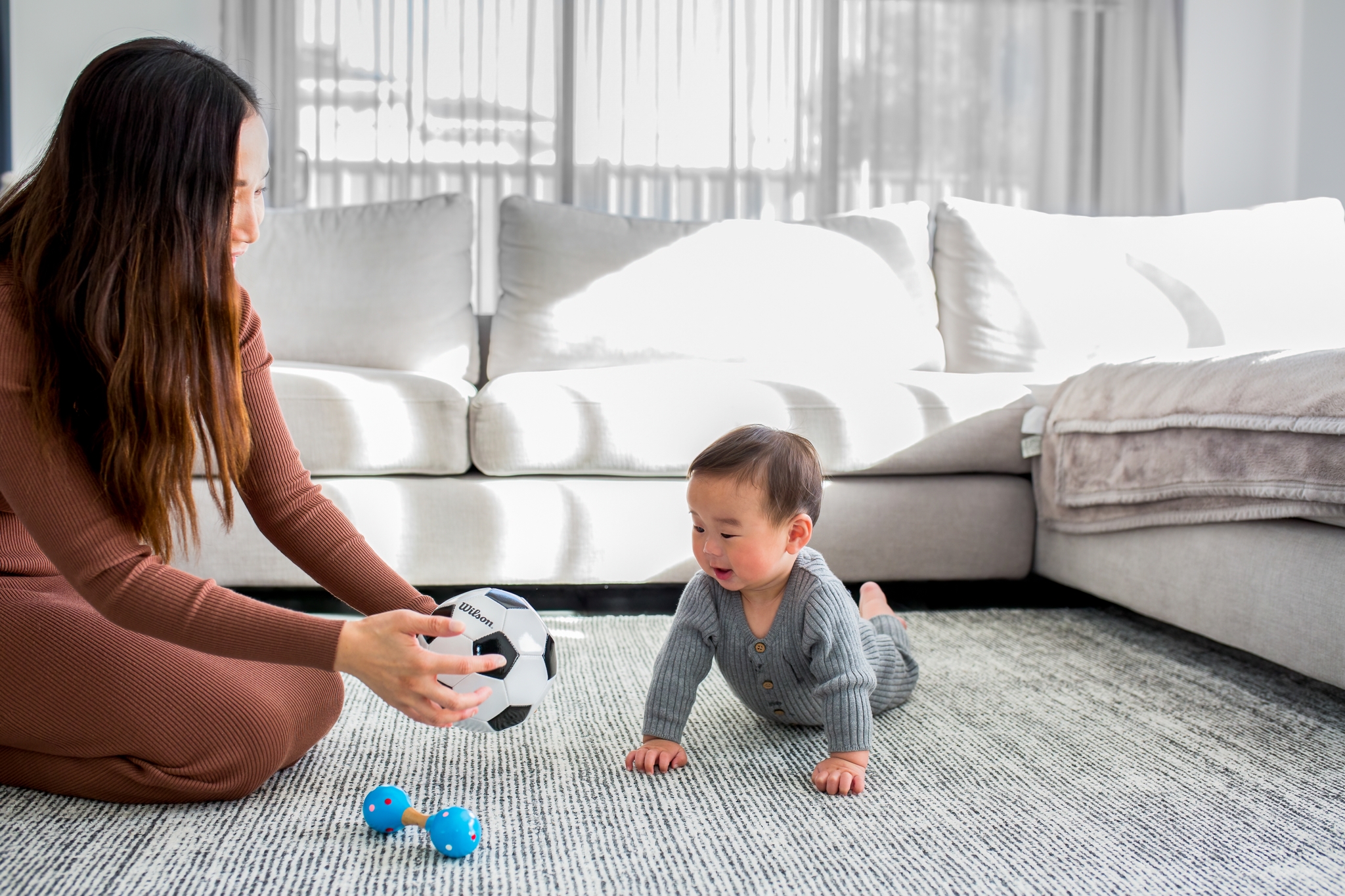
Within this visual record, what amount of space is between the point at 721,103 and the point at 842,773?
330 cm

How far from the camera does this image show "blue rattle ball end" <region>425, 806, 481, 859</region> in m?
0.95

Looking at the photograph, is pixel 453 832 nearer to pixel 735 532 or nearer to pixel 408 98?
pixel 735 532

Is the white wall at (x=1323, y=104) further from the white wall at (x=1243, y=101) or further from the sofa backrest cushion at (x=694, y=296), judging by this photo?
the sofa backrest cushion at (x=694, y=296)

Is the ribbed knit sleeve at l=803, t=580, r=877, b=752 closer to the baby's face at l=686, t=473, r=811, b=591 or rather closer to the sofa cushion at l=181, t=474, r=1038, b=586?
the baby's face at l=686, t=473, r=811, b=591

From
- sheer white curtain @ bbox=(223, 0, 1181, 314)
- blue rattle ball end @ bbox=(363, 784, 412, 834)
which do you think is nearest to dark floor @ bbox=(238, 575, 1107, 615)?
blue rattle ball end @ bbox=(363, 784, 412, 834)

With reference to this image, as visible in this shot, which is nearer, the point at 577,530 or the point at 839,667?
the point at 839,667

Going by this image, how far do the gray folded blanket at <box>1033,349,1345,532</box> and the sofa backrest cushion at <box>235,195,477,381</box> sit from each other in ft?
4.65

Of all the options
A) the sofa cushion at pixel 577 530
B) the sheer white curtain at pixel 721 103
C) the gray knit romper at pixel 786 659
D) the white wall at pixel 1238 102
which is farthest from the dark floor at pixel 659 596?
the white wall at pixel 1238 102

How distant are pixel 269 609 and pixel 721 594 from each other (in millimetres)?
558

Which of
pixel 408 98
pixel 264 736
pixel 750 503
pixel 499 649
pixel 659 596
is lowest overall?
pixel 659 596

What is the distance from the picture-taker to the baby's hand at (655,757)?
1.20 meters

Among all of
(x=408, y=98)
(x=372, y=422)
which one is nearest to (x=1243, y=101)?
(x=408, y=98)

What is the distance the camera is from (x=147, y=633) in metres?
0.96

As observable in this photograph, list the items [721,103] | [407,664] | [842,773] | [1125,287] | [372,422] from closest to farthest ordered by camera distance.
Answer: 1. [407,664]
2. [842,773]
3. [372,422]
4. [1125,287]
5. [721,103]
